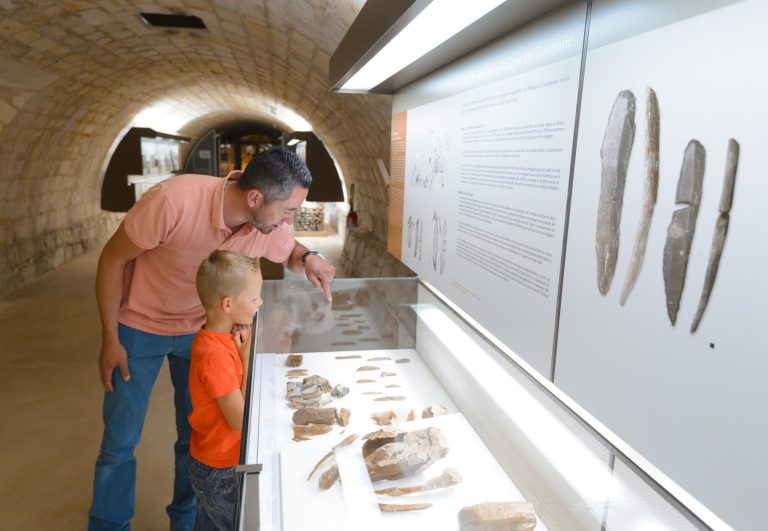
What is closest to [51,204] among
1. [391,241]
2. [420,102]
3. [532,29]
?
[391,241]

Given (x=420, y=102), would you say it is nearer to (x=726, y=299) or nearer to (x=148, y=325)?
(x=148, y=325)

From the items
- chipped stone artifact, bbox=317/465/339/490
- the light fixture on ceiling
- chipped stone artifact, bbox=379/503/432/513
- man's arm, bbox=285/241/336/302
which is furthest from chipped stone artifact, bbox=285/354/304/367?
the light fixture on ceiling

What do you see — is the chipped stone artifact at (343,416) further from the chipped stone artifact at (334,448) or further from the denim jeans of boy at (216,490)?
the denim jeans of boy at (216,490)

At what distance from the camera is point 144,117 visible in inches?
488

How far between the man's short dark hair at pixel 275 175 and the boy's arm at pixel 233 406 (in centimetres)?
76

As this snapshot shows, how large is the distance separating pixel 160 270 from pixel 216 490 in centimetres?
95

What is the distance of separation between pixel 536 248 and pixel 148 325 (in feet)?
5.78

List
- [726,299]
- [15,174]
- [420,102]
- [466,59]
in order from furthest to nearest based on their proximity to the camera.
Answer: [15,174], [420,102], [466,59], [726,299]

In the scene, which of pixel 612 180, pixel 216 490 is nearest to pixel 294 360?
pixel 216 490

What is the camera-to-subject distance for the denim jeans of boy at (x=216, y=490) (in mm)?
2213

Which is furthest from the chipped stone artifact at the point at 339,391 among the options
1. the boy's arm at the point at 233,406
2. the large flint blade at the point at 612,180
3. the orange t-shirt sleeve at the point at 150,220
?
the large flint blade at the point at 612,180

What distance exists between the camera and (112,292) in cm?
242

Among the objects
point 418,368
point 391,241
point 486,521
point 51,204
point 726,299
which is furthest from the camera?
point 51,204

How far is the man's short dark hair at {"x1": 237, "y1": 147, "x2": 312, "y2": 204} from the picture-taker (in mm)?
2242
